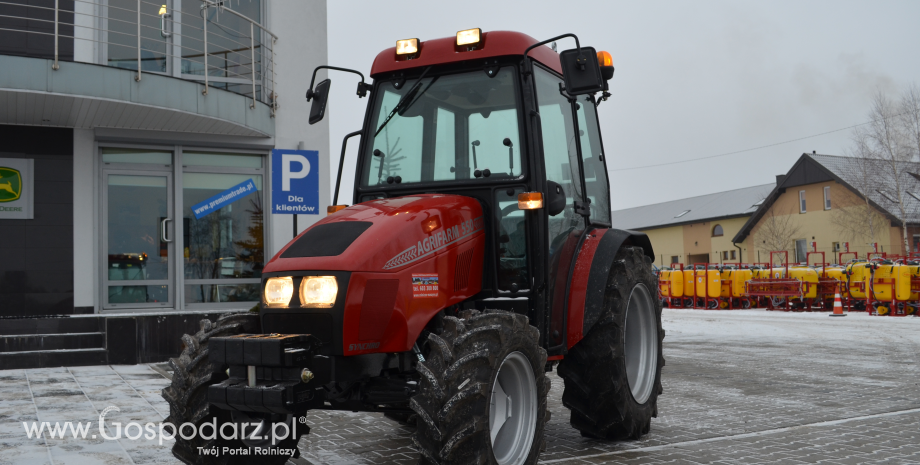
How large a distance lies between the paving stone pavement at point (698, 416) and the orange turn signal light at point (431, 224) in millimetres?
1684

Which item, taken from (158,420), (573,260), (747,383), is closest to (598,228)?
(573,260)

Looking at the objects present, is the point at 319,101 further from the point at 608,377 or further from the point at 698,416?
the point at 698,416

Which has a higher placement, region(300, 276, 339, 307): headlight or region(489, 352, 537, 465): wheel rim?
region(300, 276, 339, 307): headlight

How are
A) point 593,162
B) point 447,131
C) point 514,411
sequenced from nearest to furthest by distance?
point 514,411 < point 447,131 < point 593,162

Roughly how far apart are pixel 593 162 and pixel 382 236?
8.64 ft

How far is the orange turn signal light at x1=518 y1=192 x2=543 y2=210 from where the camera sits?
4.78 metres

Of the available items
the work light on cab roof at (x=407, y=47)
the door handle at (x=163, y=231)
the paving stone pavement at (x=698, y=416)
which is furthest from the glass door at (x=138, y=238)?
the work light on cab roof at (x=407, y=47)

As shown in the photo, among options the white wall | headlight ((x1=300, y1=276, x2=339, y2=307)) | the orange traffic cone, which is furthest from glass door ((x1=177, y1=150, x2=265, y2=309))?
the orange traffic cone

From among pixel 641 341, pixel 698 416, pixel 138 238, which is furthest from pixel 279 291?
pixel 138 238

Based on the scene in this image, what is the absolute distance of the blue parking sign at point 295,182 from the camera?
30.7 feet

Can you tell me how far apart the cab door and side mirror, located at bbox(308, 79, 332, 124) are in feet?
4.98

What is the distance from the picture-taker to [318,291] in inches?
161

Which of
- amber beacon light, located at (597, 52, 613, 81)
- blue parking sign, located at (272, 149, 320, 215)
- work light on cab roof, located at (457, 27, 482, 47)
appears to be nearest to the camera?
work light on cab roof, located at (457, 27, 482, 47)

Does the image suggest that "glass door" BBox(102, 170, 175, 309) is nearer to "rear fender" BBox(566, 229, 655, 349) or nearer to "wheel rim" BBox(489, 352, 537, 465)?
"rear fender" BBox(566, 229, 655, 349)
